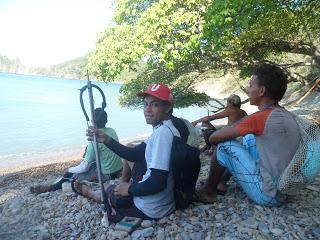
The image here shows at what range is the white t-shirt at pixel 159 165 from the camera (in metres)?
3.95

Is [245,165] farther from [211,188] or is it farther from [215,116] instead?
[215,116]

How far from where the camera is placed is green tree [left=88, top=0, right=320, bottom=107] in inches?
283

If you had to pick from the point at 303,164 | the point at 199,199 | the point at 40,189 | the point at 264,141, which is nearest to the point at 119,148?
the point at 199,199

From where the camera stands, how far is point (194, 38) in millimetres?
7359

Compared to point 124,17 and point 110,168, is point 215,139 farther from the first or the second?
point 124,17

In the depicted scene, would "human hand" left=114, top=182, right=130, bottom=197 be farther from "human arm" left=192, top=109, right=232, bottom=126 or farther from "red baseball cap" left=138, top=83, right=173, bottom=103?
"human arm" left=192, top=109, right=232, bottom=126

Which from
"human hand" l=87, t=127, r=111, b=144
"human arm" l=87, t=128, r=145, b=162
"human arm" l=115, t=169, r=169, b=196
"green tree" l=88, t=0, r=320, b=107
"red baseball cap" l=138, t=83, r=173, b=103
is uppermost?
"green tree" l=88, t=0, r=320, b=107

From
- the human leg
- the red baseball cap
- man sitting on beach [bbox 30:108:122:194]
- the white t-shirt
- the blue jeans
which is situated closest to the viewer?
the white t-shirt

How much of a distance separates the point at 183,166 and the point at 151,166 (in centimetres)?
50

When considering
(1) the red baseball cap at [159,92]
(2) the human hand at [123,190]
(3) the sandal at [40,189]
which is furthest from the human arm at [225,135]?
(3) the sandal at [40,189]

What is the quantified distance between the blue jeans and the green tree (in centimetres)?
303

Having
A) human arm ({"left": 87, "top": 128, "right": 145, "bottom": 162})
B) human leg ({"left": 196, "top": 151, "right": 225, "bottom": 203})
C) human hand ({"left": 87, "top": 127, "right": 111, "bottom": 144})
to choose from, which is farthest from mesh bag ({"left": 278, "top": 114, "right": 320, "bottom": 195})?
human hand ({"left": 87, "top": 127, "right": 111, "bottom": 144})

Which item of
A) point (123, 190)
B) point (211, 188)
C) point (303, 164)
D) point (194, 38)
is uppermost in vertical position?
point (194, 38)

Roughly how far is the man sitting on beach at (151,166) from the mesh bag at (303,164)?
132cm
